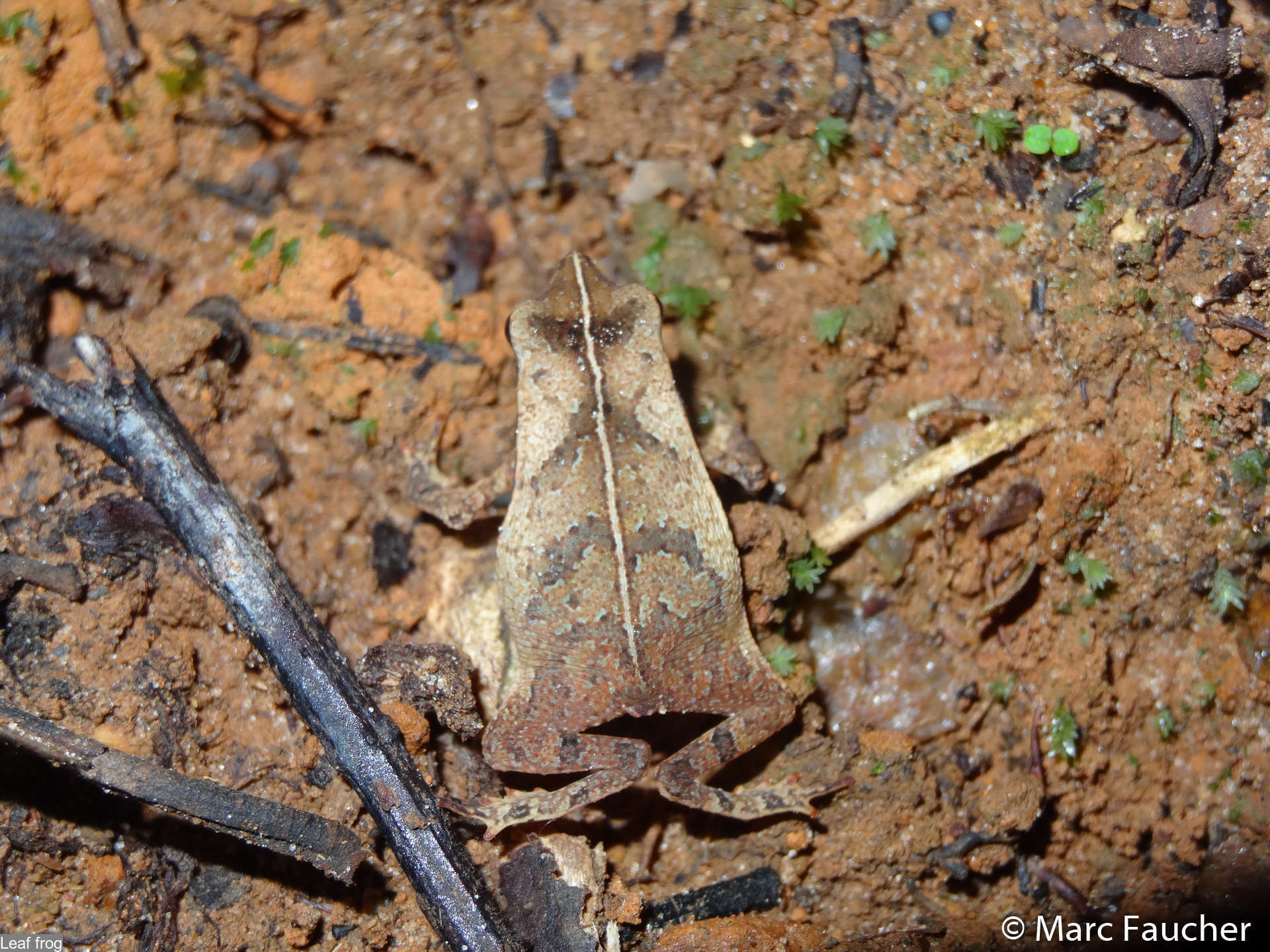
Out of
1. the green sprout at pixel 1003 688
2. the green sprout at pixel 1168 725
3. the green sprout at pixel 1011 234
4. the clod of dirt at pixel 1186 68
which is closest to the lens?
the clod of dirt at pixel 1186 68

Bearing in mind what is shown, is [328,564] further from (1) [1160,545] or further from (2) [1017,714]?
(1) [1160,545]

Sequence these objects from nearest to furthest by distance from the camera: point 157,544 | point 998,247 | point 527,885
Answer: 1. point 527,885
2. point 157,544
3. point 998,247

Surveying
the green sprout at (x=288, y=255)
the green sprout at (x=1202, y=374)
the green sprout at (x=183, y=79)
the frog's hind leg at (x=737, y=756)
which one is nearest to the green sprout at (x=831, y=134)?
the green sprout at (x=1202, y=374)

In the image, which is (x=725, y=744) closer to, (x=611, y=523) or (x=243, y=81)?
(x=611, y=523)

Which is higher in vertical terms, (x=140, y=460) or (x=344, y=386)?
(x=140, y=460)

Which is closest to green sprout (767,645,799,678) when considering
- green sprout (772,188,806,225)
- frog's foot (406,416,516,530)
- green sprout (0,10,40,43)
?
frog's foot (406,416,516,530)

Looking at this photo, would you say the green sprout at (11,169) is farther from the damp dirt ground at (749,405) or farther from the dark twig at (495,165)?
the dark twig at (495,165)

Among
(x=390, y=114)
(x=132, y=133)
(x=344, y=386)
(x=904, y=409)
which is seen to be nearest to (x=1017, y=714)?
(x=904, y=409)
